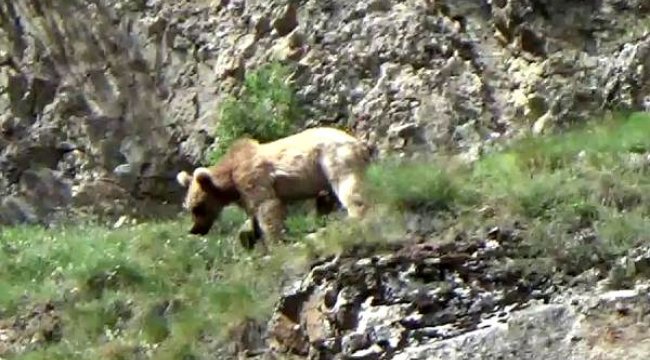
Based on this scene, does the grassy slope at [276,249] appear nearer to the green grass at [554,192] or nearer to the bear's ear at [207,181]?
the green grass at [554,192]

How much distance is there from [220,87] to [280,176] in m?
3.44

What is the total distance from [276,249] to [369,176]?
3.43 ft

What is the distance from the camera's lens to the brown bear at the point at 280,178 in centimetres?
1117

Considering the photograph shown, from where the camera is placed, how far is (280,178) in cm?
1159

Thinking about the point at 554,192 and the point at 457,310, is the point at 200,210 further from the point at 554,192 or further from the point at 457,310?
the point at 457,310

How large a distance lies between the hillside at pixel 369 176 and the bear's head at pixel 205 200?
0.23m

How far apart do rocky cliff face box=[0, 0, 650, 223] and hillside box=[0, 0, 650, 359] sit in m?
0.02

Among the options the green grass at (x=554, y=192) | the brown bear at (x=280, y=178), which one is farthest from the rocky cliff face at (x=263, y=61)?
the green grass at (x=554, y=192)

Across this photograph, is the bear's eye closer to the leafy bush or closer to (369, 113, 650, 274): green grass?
the leafy bush

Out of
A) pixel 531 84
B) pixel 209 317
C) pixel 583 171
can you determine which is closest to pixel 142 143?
pixel 531 84

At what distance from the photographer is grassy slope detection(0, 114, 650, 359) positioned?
8133 mm

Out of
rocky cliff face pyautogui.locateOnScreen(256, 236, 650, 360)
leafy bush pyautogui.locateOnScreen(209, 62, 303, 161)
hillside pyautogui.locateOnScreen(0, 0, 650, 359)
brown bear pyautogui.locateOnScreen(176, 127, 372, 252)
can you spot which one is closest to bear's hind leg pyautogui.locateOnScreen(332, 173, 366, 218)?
brown bear pyautogui.locateOnScreen(176, 127, 372, 252)

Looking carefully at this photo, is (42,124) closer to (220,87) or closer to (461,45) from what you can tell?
(220,87)

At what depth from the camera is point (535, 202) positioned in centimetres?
843
